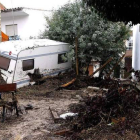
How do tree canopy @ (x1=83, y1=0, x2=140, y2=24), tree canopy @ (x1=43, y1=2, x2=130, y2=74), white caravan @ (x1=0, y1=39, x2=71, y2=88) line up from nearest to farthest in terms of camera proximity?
1. tree canopy @ (x1=83, y1=0, x2=140, y2=24)
2. white caravan @ (x1=0, y1=39, x2=71, y2=88)
3. tree canopy @ (x1=43, y1=2, x2=130, y2=74)

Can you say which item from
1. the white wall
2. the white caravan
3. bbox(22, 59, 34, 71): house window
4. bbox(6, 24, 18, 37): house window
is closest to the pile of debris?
the white caravan

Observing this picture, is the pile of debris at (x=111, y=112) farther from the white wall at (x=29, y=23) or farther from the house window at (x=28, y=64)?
the white wall at (x=29, y=23)

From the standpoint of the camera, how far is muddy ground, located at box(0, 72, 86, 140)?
5.50 m

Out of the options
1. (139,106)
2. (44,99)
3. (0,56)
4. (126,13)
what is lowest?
(44,99)

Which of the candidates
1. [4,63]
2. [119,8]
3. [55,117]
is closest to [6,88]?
[55,117]

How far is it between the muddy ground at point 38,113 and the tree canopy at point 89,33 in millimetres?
2376

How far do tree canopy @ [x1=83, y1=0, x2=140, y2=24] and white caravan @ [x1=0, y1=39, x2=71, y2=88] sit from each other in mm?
6249

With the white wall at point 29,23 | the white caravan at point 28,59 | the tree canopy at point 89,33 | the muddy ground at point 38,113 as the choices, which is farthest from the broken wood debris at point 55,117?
the white wall at point 29,23

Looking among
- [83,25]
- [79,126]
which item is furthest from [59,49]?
[79,126]

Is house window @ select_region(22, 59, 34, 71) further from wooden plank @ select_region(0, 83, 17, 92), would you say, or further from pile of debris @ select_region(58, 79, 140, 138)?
pile of debris @ select_region(58, 79, 140, 138)

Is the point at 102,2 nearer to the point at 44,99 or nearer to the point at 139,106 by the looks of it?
the point at 139,106

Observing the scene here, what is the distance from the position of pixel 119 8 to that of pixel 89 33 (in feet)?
22.7

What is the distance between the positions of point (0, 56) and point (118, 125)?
851 centimetres

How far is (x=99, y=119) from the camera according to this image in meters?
5.51
